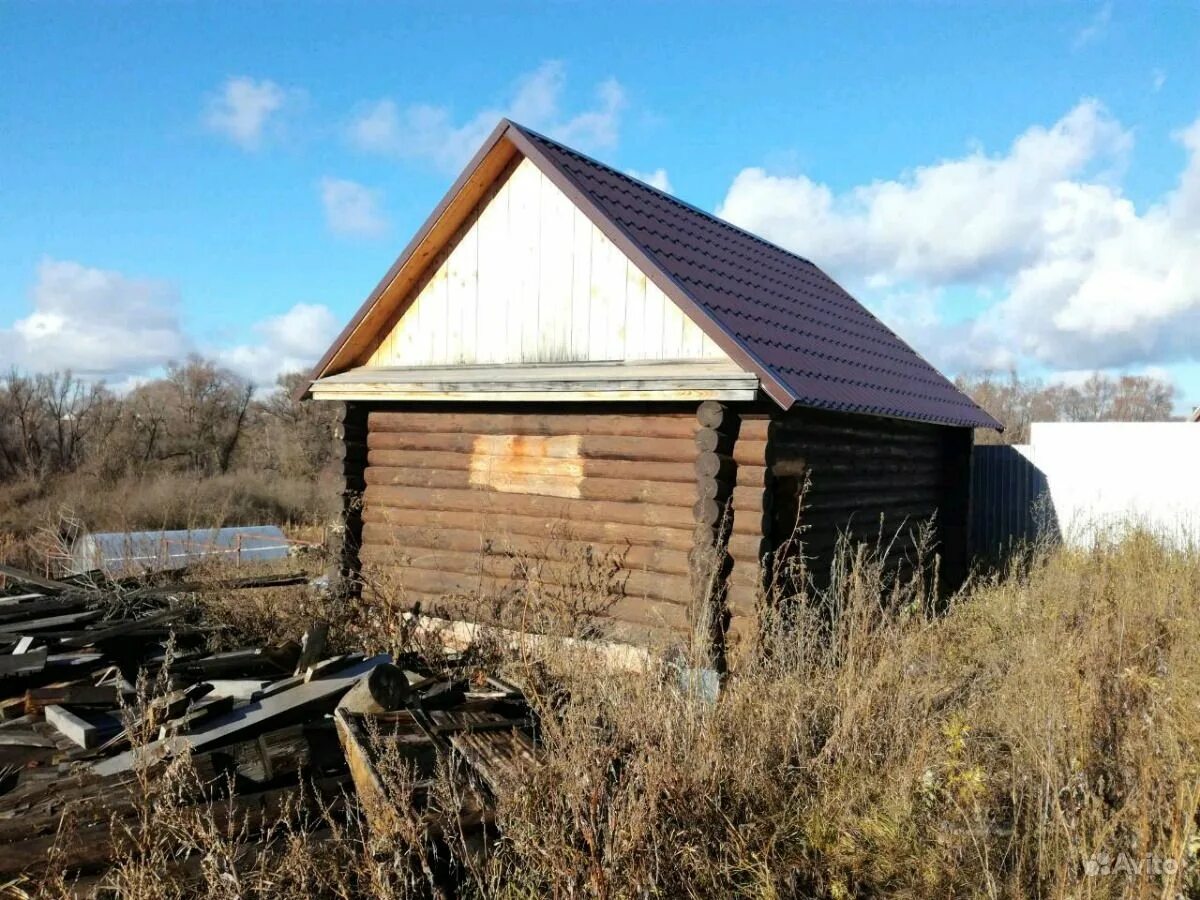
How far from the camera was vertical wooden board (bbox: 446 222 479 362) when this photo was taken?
27.7ft

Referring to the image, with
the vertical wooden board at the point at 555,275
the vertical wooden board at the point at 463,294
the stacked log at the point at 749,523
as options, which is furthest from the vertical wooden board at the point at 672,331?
the vertical wooden board at the point at 463,294

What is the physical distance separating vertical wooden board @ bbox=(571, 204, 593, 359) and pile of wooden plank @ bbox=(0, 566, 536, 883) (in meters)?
3.13

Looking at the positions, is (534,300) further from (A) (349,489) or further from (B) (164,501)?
(B) (164,501)

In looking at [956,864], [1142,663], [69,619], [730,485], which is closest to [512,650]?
[730,485]

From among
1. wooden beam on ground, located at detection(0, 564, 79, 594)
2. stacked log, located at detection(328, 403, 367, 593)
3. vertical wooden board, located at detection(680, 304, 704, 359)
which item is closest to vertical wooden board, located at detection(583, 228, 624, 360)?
vertical wooden board, located at detection(680, 304, 704, 359)

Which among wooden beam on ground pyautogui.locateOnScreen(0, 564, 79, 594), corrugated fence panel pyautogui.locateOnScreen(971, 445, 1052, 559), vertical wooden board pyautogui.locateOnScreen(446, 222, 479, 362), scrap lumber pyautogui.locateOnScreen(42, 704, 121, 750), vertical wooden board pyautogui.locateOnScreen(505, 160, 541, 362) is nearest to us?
scrap lumber pyautogui.locateOnScreen(42, 704, 121, 750)

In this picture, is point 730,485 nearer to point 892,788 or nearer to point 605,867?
point 892,788

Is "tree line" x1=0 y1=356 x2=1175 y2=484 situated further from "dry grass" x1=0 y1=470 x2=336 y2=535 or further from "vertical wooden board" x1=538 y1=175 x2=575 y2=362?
"vertical wooden board" x1=538 y1=175 x2=575 y2=362

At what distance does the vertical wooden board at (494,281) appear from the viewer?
8.23 metres

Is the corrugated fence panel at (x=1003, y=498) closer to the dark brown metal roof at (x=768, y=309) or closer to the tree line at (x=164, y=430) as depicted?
the dark brown metal roof at (x=768, y=309)

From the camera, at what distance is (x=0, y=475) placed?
1078 inches

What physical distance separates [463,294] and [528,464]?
1.91 m

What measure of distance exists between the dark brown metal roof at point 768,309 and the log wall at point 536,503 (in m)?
0.99

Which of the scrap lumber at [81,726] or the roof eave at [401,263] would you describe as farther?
the roof eave at [401,263]
